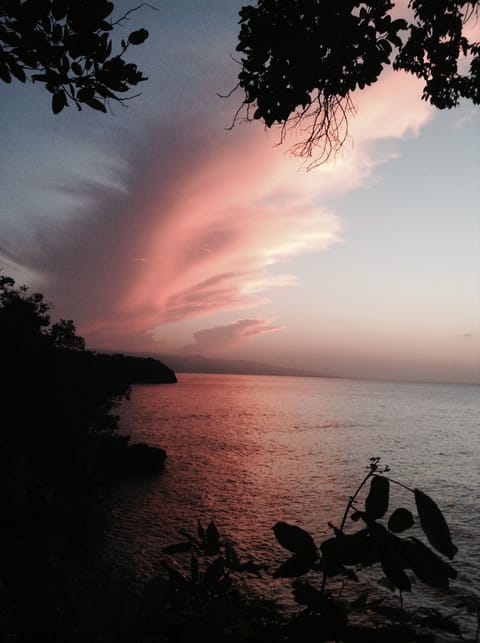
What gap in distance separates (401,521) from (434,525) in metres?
0.42

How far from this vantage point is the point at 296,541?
180 cm

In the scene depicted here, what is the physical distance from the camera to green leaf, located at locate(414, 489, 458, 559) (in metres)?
1.36

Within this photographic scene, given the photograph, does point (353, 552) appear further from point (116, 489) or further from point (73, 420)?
point (116, 489)

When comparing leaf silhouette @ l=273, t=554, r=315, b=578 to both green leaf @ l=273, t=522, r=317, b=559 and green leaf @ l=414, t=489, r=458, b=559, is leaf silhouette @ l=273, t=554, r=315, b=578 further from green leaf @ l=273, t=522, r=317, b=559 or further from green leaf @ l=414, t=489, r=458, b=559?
green leaf @ l=414, t=489, r=458, b=559

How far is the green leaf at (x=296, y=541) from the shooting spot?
178 centimetres

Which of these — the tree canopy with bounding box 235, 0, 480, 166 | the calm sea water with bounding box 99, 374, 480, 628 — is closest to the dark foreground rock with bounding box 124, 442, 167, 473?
the calm sea water with bounding box 99, 374, 480, 628

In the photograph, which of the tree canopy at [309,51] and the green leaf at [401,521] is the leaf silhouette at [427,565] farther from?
the tree canopy at [309,51]

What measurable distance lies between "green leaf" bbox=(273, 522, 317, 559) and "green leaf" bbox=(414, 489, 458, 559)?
55 centimetres

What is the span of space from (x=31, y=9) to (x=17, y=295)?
30.7 metres

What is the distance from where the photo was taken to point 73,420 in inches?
1009

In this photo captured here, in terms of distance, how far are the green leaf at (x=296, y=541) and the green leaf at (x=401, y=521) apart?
0.35m

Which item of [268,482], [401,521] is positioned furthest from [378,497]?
[268,482]

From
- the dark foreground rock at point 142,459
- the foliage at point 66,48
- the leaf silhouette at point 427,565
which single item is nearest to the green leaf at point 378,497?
the leaf silhouette at point 427,565

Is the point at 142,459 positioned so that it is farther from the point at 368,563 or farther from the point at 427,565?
the point at 427,565
